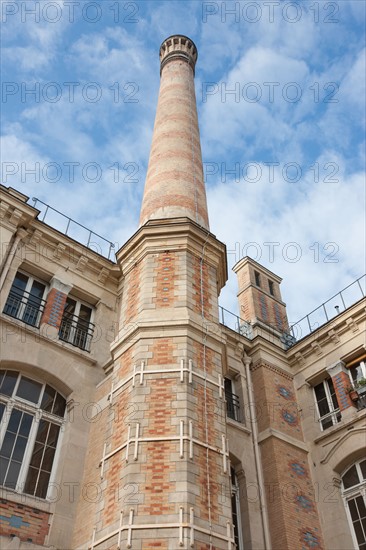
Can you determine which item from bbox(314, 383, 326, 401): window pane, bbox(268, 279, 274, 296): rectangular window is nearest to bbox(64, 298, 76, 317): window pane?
bbox(314, 383, 326, 401): window pane

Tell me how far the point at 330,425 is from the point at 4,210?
1114 centimetres

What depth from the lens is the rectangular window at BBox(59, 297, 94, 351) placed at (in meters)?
13.9

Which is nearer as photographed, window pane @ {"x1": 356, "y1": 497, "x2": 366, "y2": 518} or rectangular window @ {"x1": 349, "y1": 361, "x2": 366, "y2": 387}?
window pane @ {"x1": 356, "y1": 497, "x2": 366, "y2": 518}

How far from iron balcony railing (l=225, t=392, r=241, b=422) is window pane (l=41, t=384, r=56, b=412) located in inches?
225

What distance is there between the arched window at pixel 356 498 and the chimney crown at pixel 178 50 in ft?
60.2

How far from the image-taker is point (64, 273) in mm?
14633

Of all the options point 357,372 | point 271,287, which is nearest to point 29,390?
point 357,372

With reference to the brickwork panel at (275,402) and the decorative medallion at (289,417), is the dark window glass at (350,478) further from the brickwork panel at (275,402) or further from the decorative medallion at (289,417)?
the decorative medallion at (289,417)

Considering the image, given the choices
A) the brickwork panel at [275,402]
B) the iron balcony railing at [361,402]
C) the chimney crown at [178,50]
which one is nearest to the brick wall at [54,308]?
the brickwork panel at [275,402]

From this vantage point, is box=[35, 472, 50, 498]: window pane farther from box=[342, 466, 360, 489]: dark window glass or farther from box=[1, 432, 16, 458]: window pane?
box=[342, 466, 360, 489]: dark window glass

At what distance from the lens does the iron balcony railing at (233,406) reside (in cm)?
1614

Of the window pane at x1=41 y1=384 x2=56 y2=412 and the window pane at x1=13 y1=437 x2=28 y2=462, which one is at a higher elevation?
the window pane at x1=41 y1=384 x2=56 y2=412

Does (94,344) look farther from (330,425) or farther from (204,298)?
(330,425)

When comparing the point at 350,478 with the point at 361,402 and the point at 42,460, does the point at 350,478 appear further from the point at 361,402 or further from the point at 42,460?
the point at 42,460
